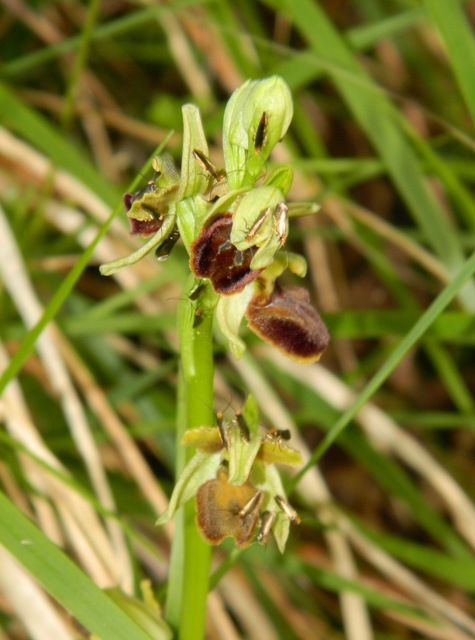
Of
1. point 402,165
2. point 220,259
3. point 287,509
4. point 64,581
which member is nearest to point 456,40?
point 402,165

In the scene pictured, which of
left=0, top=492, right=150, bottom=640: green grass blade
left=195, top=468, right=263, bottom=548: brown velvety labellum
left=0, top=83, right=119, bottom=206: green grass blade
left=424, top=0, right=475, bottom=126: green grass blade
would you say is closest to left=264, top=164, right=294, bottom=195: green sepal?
left=195, top=468, right=263, bottom=548: brown velvety labellum

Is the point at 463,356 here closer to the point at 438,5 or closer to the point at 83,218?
the point at 83,218

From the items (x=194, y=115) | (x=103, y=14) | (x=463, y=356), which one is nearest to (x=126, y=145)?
(x=103, y=14)

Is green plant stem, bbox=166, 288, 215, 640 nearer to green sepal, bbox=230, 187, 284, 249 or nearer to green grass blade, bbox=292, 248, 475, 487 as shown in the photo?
green sepal, bbox=230, 187, 284, 249

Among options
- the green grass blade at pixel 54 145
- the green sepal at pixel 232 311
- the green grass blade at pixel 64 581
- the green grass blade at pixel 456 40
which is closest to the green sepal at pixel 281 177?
the green sepal at pixel 232 311

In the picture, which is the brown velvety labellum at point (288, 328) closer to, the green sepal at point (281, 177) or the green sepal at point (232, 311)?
the green sepal at point (232, 311)
